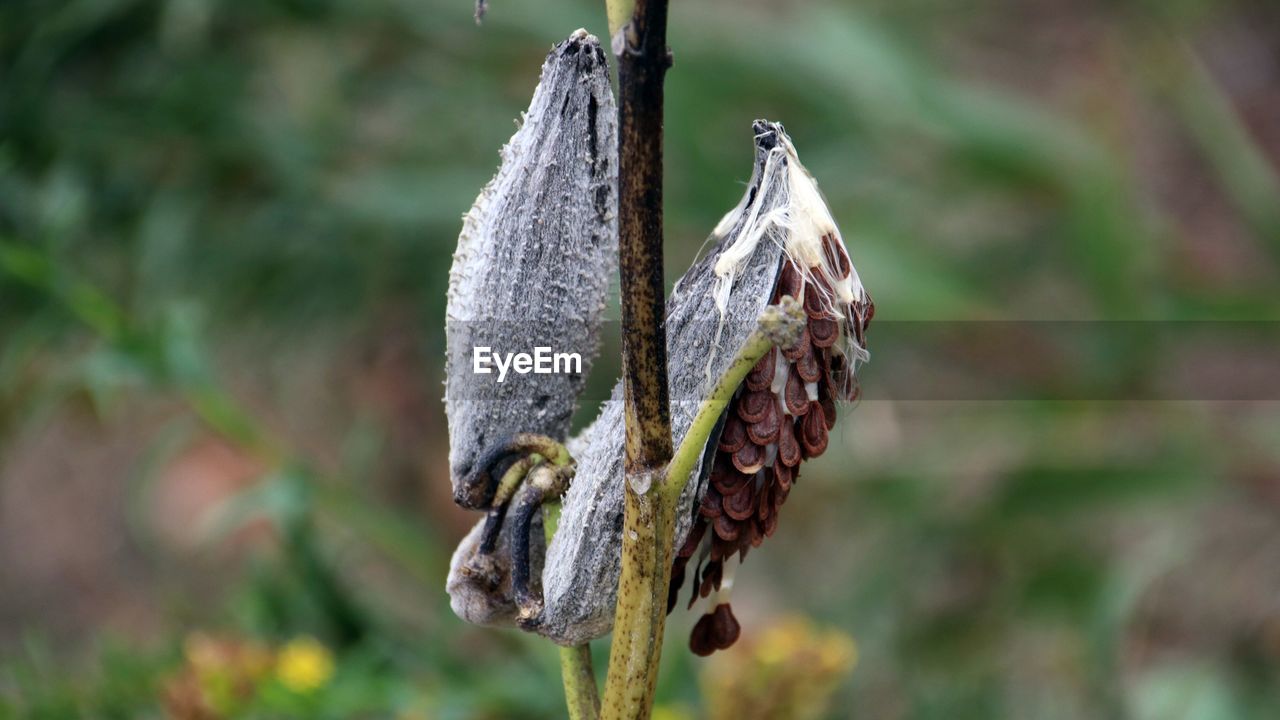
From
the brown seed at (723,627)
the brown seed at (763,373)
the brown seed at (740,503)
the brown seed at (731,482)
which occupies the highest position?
the brown seed at (763,373)

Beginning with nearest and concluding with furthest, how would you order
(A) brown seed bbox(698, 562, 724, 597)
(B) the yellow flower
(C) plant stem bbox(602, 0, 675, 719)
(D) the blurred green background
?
(C) plant stem bbox(602, 0, 675, 719)
(A) brown seed bbox(698, 562, 724, 597)
(B) the yellow flower
(D) the blurred green background

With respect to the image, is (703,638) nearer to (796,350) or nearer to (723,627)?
(723,627)

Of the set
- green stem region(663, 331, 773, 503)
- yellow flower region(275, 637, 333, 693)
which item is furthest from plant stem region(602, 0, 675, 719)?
yellow flower region(275, 637, 333, 693)

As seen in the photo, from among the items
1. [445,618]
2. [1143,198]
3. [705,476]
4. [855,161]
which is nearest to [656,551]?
[705,476]

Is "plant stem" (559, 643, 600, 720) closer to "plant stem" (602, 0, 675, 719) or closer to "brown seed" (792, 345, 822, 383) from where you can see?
"plant stem" (602, 0, 675, 719)

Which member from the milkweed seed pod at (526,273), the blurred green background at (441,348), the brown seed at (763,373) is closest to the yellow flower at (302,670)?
the blurred green background at (441,348)

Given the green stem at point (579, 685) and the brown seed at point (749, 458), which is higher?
the brown seed at point (749, 458)

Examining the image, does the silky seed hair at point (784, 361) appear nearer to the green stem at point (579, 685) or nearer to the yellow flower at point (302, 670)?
the green stem at point (579, 685)
